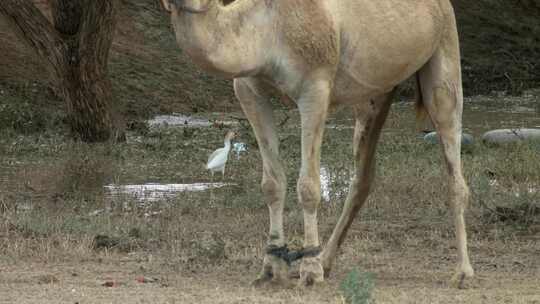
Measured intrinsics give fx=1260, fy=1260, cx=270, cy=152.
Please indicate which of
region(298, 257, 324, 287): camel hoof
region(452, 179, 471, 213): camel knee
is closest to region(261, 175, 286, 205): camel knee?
region(298, 257, 324, 287): camel hoof

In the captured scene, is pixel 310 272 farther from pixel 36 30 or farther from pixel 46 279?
pixel 36 30

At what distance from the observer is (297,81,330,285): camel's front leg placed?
7.45 metres

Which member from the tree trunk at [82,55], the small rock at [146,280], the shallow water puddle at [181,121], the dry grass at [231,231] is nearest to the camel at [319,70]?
the dry grass at [231,231]

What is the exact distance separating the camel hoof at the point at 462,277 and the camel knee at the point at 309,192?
3.63 feet

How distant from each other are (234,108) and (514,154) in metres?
9.12

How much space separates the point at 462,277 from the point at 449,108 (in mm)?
1150

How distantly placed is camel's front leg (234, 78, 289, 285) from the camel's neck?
1.36 ft

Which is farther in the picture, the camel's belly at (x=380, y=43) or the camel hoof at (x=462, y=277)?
the camel hoof at (x=462, y=277)

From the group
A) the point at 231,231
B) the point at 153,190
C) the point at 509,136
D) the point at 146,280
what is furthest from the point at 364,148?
the point at 509,136

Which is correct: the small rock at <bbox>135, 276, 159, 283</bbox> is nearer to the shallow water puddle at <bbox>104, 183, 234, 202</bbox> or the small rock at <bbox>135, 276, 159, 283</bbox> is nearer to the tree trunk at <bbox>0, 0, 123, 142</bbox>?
the shallow water puddle at <bbox>104, 183, 234, 202</bbox>

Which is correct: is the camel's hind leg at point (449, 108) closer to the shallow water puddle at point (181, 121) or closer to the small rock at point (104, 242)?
the small rock at point (104, 242)

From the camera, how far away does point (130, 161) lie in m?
14.3

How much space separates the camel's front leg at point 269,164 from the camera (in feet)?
25.4

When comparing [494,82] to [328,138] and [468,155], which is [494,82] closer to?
[328,138]
